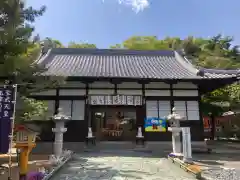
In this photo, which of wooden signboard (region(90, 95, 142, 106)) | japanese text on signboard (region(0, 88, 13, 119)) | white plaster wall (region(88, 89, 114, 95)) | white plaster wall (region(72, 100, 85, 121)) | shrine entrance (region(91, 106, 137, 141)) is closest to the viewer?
japanese text on signboard (region(0, 88, 13, 119))

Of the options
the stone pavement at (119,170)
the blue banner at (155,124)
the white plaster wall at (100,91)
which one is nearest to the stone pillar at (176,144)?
the stone pavement at (119,170)

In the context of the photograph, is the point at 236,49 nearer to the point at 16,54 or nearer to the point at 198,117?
the point at 198,117

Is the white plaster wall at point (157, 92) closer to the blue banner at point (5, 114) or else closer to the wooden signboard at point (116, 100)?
the wooden signboard at point (116, 100)

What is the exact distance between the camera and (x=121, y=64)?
16703mm

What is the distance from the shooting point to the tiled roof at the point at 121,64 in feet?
44.5

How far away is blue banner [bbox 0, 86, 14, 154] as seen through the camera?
538 cm

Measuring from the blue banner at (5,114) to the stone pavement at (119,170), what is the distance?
189 centimetres

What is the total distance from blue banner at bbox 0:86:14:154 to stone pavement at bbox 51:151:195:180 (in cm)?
189

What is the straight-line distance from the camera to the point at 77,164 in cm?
852

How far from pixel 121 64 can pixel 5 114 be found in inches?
467

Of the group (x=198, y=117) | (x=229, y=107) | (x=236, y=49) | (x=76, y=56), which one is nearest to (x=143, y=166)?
(x=198, y=117)

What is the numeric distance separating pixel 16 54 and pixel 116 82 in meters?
6.94

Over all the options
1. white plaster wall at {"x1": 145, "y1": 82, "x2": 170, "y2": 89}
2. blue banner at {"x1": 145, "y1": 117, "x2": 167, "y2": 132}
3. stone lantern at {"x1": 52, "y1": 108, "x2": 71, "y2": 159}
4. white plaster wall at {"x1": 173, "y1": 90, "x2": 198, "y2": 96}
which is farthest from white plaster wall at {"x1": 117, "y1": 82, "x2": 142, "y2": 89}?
stone lantern at {"x1": 52, "y1": 108, "x2": 71, "y2": 159}

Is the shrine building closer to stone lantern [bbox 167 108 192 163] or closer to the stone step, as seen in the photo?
the stone step
